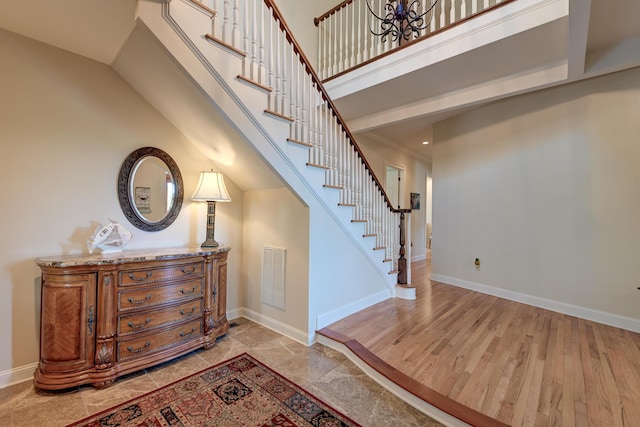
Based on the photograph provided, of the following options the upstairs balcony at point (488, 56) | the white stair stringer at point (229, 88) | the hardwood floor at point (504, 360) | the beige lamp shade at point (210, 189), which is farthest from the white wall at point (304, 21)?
the hardwood floor at point (504, 360)

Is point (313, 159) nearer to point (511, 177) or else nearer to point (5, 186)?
point (5, 186)

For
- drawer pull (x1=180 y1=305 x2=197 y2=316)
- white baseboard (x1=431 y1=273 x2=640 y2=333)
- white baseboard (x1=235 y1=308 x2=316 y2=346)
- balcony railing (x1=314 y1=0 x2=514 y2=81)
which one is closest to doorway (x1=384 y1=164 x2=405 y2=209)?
white baseboard (x1=431 y1=273 x2=640 y2=333)

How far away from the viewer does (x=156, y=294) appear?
2.14 meters

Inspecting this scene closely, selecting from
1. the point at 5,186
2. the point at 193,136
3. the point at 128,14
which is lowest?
the point at 5,186

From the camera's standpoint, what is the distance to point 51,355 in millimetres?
1793

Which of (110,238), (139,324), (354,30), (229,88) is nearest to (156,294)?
(139,324)

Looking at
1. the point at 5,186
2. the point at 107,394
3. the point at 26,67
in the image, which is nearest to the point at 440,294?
the point at 107,394

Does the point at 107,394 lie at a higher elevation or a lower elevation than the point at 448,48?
lower

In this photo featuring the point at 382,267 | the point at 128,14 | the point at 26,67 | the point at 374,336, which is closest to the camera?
the point at 128,14

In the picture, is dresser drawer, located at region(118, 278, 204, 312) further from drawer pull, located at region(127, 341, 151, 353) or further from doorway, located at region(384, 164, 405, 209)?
doorway, located at region(384, 164, 405, 209)

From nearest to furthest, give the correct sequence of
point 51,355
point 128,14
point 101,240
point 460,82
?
point 128,14, point 51,355, point 101,240, point 460,82

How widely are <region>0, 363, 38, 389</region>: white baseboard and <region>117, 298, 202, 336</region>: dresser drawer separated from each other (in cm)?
72

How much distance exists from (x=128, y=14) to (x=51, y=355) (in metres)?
2.35

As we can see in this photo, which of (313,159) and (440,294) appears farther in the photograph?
(440,294)
